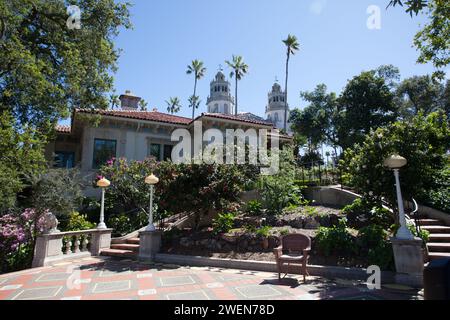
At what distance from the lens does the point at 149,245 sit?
9.62 m

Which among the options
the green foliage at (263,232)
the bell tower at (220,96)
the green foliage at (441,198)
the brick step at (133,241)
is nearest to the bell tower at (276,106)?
the bell tower at (220,96)

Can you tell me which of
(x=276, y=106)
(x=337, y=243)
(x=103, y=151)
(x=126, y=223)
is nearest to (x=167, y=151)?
(x=103, y=151)

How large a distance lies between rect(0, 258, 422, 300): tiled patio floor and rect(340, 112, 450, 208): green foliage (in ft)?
9.00

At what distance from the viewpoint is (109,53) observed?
610 inches

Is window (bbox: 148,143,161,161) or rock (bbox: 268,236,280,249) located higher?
window (bbox: 148,143,161,161)

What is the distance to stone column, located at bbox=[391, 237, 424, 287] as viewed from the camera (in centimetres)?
604

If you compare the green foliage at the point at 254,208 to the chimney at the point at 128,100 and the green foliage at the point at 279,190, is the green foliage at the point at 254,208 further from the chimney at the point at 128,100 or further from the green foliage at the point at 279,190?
the chimney at the point at 128,100

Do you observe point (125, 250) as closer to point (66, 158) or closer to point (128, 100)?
point (66, 158)

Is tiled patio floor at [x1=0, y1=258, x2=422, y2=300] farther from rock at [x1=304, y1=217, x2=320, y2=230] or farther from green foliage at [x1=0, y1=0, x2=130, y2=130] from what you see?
green foliage at [x1=0, y1=0, x2=130, y2=130]

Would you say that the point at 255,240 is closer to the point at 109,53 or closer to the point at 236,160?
the point at 236,160

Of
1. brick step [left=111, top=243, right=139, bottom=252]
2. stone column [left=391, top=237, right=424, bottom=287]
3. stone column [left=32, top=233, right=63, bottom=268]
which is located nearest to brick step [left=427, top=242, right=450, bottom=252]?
stone column [left=391, top=237, right=424, bottom=287]

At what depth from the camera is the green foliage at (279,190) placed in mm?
11773

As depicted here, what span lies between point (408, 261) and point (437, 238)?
248cm
